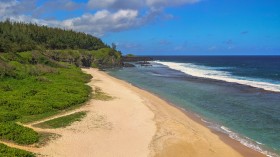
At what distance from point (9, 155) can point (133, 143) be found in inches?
291

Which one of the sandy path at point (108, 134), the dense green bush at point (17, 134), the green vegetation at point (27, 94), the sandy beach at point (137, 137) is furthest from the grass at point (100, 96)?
the dense green bush at point (17, 134)

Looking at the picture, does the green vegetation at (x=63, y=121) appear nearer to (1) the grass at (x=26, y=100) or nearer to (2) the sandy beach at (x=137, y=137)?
(2) the sandy beach at (x=137, y=137)

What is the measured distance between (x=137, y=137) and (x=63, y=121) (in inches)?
229

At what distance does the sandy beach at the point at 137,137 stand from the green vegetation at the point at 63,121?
2.10 feet

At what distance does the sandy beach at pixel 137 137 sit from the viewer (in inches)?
684

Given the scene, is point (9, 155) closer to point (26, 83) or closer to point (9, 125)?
point (9, 125)

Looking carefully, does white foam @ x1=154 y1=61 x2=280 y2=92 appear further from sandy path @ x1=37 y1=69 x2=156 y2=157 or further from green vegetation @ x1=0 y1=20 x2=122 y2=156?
green vegetation @ x1=0 y1=20 x2=122 y2=156

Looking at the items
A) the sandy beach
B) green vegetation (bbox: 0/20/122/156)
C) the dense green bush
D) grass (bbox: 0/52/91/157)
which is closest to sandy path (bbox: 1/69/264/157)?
the sandy beach

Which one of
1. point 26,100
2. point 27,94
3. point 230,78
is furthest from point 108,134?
point 230,78

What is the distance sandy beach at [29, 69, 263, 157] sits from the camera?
57.0ft

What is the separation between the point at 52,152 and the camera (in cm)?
1630

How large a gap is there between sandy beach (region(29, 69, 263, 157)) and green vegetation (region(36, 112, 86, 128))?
64cm

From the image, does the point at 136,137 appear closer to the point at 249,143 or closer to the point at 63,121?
the point at 63,121

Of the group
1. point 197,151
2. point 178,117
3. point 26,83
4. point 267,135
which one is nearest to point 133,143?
point 197,151
